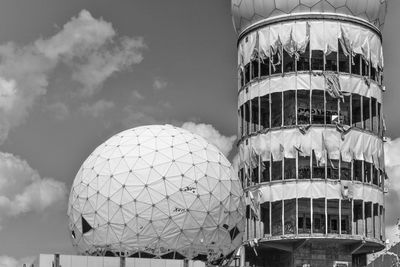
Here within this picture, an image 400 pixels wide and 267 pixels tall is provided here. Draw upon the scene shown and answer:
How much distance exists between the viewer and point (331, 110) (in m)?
105

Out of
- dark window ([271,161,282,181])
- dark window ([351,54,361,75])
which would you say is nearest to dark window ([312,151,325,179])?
dark window ([271,161,282,181])

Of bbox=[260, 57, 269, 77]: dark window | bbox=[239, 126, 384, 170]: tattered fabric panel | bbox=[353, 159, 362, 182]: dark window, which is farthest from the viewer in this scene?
bbox=[260, 57, 269, 77]: dark window

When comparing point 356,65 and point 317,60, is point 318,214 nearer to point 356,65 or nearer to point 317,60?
point 317,60

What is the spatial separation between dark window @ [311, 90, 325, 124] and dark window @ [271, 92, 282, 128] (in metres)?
3.46

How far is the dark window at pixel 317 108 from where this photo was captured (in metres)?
105

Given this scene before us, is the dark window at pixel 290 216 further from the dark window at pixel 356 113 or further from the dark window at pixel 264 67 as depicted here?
the dark window at pixel 264 67

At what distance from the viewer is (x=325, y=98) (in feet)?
339

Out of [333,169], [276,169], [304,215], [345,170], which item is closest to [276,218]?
[304,215]

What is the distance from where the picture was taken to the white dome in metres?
78.8

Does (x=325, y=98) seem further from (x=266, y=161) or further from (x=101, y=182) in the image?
(x=101, y=182)

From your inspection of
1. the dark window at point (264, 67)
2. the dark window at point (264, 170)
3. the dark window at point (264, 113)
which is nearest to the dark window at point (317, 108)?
the dark window at point (264, 113)

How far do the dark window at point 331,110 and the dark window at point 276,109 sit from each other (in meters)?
4.84

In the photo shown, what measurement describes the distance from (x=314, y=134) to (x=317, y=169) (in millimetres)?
3580

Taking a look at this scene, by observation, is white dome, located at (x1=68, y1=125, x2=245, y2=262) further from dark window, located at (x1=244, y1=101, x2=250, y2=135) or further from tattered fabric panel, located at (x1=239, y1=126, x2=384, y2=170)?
dark window, located at (x1=244, y1=101, x2=250, y2=135)
